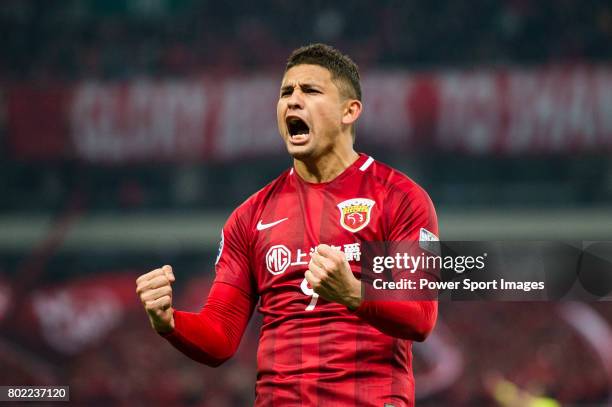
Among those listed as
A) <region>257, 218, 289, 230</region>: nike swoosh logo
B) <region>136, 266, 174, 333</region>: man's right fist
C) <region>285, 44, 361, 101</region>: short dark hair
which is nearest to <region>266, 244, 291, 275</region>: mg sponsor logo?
<region>257, 218, 289, 230</region>: nike swoosh logo

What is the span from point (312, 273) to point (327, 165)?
838mm

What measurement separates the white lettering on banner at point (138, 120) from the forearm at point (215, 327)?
9266mm

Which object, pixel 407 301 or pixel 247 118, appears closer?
pixel 407 301

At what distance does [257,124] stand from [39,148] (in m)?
3.01

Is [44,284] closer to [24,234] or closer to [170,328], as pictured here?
[24,234]

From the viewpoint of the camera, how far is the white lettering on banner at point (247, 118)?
12.3m

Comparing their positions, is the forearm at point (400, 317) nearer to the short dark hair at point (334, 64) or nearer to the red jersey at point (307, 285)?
the red jersey at point (307, 285)

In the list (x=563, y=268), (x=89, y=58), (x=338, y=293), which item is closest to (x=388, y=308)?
(x=338, y=293)

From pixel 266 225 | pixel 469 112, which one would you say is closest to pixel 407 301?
pixel 266 225

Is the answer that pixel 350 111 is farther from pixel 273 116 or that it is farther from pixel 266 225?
pixel 273 116

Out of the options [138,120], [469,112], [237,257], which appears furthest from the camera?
[138,120]

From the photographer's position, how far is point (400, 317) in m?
2.69

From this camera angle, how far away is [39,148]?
12.4 m

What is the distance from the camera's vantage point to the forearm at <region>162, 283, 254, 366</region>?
115 inches
